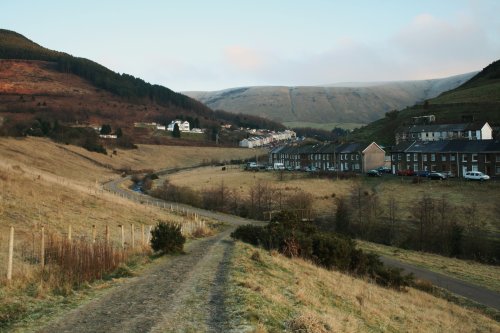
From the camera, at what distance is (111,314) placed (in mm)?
11805

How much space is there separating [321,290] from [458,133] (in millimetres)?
108577

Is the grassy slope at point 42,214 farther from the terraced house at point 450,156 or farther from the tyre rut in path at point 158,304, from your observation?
the terraced house at point 450,156

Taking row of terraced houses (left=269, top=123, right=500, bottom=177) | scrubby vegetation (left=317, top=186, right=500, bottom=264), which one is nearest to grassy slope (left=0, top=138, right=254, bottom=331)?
scrubby vegetation (left=317, top=186, right=500, bottom=264)

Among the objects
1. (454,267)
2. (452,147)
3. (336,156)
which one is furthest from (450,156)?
(454,267)

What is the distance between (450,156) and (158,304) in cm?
8672

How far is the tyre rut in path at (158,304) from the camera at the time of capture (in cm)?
1075

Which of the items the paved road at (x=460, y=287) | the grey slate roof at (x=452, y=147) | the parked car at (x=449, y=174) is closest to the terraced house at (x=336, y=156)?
the grey slate roof at (x=452, y=147)

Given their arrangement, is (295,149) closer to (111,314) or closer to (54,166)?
(54,166)

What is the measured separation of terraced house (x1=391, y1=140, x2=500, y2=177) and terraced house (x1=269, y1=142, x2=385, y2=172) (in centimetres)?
729

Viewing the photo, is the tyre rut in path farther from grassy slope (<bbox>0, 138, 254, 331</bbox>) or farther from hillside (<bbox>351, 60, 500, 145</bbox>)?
hillside (<bbox>351, 60, 500, 145</bbox>)

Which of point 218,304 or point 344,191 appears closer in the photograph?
point 218,304

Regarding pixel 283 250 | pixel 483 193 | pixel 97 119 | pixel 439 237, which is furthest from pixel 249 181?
pixel 97 119

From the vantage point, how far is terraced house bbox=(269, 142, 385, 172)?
108312 mm

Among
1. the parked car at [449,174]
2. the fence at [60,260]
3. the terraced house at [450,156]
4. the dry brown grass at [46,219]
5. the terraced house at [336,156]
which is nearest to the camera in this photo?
the fence at [60,260]
